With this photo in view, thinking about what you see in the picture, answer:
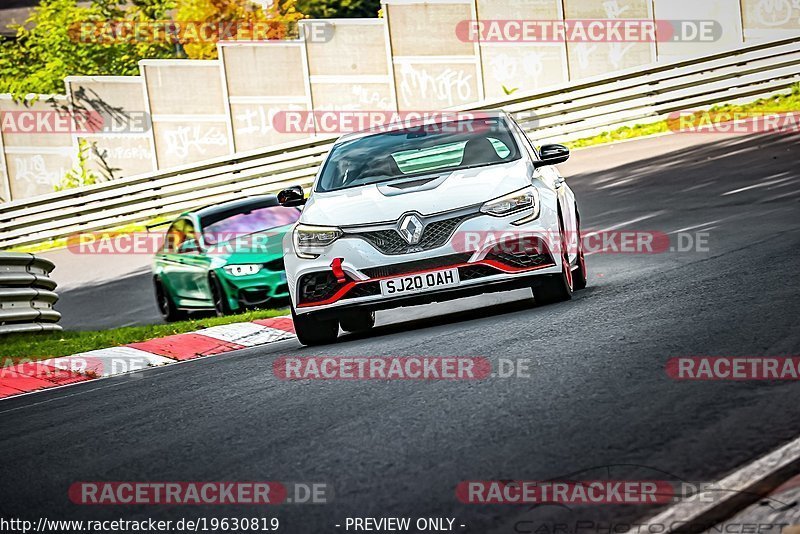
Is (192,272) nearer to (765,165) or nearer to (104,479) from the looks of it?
(765,165)

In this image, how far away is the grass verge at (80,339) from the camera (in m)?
12.4

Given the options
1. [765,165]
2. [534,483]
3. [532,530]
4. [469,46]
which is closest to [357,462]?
[534,483]

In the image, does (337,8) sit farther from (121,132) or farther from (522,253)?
(522,253)

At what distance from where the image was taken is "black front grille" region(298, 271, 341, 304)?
376 inches

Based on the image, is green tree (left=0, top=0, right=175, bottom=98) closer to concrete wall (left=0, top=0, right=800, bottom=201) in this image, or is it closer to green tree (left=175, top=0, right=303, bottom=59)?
green tree (left=175, top=0, right=303, bottom=59)

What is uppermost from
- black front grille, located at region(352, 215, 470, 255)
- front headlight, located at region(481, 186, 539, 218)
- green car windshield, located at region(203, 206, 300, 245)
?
front headlight, located at region(481, 186, 539, 218)

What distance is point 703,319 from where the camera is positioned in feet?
26.7

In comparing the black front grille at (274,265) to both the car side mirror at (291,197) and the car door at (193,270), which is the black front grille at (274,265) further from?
the car side mirror at (291,197)

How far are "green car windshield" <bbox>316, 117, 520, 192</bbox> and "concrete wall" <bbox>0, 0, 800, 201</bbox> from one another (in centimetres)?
1839

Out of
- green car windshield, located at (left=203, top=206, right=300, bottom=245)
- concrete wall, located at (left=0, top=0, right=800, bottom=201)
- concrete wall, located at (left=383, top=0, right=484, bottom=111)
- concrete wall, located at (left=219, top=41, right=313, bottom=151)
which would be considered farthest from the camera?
concrete wall, located at (left=219, top=41, right=313, bottom=151)

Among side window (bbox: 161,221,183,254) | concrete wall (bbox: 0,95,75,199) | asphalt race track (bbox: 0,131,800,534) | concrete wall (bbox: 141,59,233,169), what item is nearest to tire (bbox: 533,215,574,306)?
asphalt race track (bbox: 0,131,800,534)

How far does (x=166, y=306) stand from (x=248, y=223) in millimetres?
1577

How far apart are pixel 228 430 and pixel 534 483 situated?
2.29 m

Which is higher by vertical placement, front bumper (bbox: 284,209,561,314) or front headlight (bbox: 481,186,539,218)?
front headlight (bbox: 481,186,539,218)
